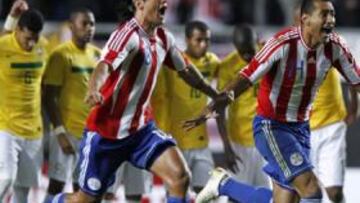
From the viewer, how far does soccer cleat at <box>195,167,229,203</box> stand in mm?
12172

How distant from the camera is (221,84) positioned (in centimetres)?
1348

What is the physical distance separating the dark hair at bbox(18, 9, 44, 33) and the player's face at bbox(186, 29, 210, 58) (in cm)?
150

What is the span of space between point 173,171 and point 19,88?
8.41 feet

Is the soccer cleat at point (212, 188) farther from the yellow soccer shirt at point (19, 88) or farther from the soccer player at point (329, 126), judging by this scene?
the yellow soccer shirt at point (19, 88)

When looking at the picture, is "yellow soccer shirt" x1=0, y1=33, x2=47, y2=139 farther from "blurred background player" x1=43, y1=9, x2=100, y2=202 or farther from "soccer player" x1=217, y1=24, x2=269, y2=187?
"soccer player" x1=217, y1=24, x2=269, y2=187

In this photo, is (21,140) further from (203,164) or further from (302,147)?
(302,147)

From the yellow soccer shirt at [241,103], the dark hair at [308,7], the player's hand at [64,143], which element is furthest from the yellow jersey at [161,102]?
the dark hair at [308,7]

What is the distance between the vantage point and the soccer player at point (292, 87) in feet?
35.3

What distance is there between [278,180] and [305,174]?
0.34 meters

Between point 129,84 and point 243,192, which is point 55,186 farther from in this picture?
point 129,84

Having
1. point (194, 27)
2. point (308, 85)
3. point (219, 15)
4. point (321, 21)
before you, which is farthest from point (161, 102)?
point (219, 15)

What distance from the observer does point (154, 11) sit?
10766 mm

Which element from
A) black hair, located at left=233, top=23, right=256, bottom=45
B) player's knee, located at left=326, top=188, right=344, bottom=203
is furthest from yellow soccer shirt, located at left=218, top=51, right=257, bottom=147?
player's knee, located at left=326, top=188, right=344, bottom=203

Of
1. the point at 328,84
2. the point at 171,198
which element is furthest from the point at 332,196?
the point at 171,198
